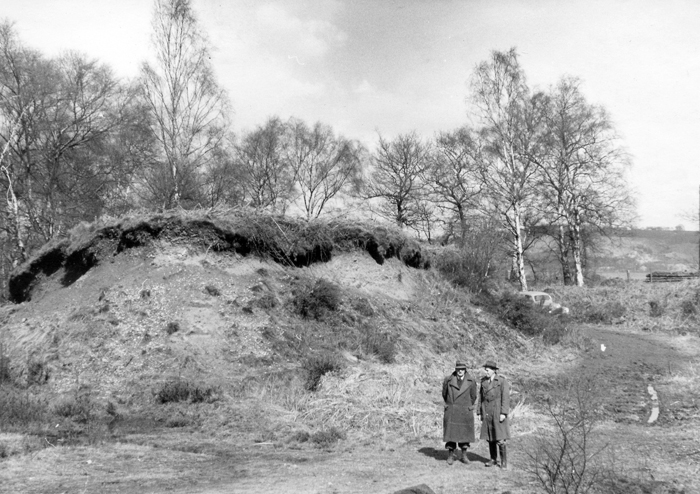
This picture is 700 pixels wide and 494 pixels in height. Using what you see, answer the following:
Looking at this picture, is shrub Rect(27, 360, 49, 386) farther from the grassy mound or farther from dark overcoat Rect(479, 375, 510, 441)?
dark overcoat Rect(479, 375, 510, 441)

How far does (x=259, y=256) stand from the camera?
680 inches

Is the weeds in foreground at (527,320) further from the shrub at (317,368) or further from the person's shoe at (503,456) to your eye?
the person's shoe at (503,456)

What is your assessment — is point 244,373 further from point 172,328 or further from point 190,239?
point 190,239

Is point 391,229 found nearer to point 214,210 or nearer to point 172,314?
point 214,210

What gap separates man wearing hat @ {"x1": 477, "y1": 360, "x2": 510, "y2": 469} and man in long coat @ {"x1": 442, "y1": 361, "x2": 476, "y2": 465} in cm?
20

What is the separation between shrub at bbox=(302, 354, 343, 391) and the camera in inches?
484

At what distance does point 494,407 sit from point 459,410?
1.81ft

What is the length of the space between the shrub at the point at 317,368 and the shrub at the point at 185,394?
209 cm

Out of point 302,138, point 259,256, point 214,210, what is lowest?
point 259,256

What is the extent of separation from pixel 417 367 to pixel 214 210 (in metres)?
7.72

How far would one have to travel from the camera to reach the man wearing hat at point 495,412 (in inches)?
316

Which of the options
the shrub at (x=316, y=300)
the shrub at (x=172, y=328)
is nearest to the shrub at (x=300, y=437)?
the shrub at (x=172, y=328)

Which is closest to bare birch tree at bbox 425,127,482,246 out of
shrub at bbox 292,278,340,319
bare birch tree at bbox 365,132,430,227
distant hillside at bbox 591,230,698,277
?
bare birch tree at bbox 365,132,430,227

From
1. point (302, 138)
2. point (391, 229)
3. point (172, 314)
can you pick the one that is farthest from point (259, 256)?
point (302, 138)
